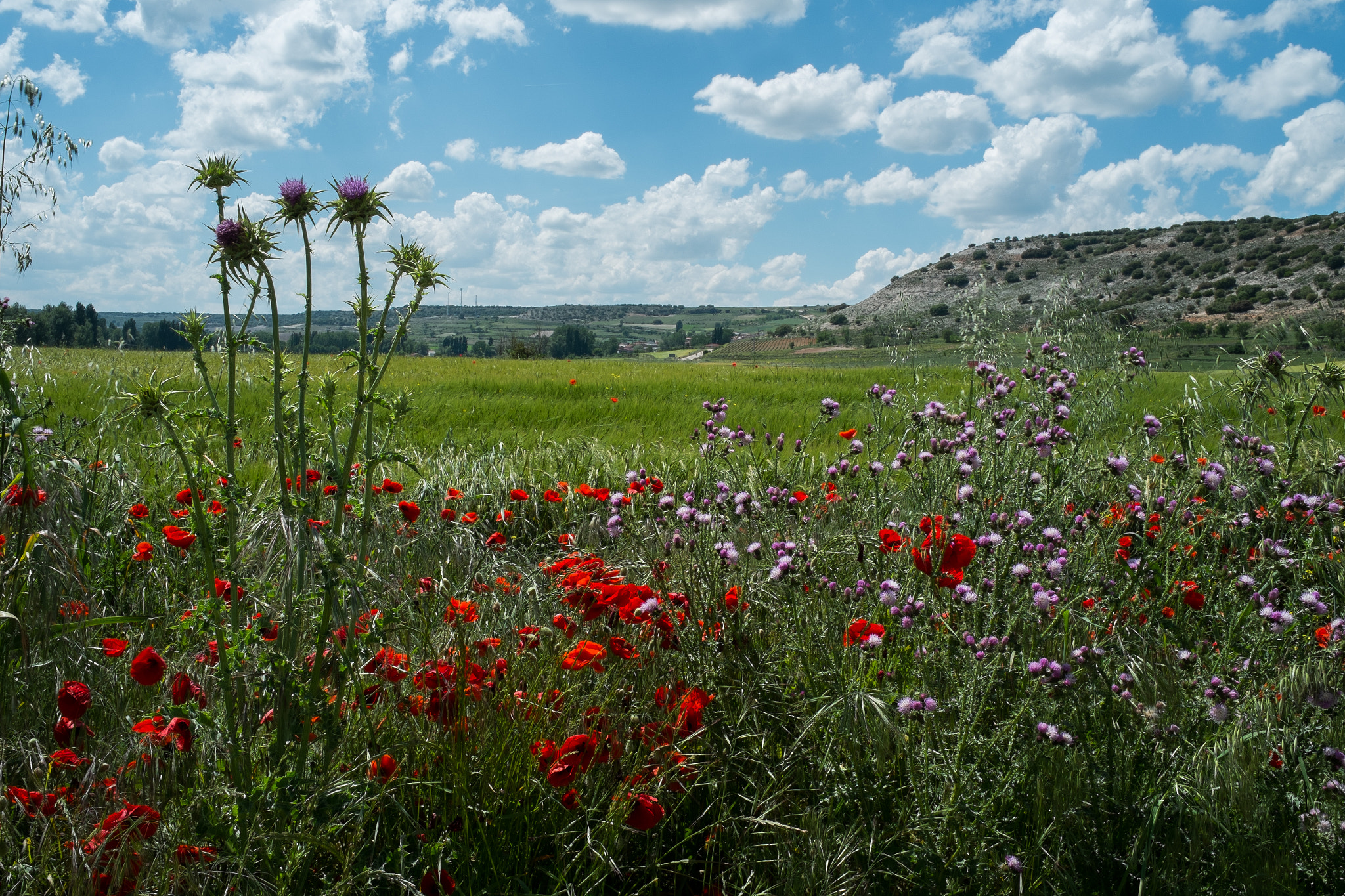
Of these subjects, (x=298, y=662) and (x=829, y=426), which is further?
(x=829, y=426)

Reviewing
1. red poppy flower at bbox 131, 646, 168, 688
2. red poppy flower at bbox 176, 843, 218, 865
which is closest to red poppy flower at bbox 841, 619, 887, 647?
red poppy flower at bbox 176, 843, 218, 865


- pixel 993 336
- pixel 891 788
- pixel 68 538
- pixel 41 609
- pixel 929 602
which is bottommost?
pixel 891 788

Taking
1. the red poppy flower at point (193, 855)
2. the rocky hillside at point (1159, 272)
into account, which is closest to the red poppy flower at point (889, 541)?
the red poppy flower at point (193, 855)

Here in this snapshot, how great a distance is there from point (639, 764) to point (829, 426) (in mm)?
5457

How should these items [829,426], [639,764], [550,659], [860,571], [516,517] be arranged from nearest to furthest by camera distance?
1. [639,764]
2. [550,659]
3. [860,571]
4. [516,517]
5. [829,426]

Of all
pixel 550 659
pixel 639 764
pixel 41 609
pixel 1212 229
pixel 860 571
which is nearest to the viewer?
pixel 41 609

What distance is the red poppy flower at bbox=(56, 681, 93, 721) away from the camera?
149cm

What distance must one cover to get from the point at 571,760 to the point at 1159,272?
36.3m

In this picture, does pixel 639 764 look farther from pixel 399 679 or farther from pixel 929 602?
pixel 929 602

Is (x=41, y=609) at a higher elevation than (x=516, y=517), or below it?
higher

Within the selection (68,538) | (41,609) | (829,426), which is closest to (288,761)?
(41,609)

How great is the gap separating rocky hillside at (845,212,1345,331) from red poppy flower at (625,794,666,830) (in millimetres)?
3810

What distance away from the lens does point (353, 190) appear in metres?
1.50

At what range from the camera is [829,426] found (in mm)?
6789
